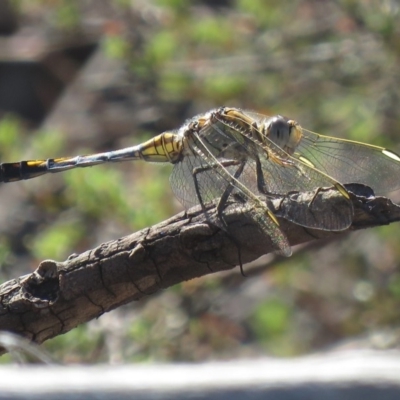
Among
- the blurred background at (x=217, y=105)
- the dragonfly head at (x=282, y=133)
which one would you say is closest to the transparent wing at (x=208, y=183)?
the dragonfly head at (x=282, y=133)

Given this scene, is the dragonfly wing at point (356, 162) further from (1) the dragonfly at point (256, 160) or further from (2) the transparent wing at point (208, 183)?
(2) the transparent wing at point (208, 183)

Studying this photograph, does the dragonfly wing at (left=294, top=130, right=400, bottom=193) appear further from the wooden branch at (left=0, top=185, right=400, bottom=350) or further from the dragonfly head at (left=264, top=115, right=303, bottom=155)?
the wooden branch at (left=0, top=185, right=400, bottom=350)

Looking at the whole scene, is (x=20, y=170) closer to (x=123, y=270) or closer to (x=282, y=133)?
(x=282, y=133)

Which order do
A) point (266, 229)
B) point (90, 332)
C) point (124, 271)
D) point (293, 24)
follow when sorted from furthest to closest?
point (293, 24)
point (90, 332)
point (266, 229)
point (124, 271)

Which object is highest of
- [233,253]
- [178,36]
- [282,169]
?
[178,36]

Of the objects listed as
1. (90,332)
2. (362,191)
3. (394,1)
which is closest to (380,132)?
(394,1)

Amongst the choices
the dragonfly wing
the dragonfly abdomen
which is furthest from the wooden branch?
the dragonfly abdomen

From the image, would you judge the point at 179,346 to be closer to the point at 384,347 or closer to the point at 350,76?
the point at 384,347

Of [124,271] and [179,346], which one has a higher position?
[179,346]

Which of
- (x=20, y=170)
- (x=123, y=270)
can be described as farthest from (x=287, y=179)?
(x=20, y=170)
